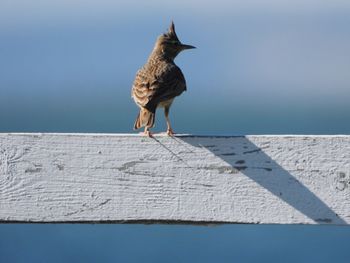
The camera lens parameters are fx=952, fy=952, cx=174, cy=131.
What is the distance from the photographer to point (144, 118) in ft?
16.2

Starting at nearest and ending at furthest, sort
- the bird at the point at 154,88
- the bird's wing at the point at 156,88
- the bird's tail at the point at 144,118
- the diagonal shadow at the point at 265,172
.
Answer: the diagonal shadow at the point at 265,172
the bird's tail at the point at 144,118
the bird at the point at 154,88
the bird's wing at the point at 156,88

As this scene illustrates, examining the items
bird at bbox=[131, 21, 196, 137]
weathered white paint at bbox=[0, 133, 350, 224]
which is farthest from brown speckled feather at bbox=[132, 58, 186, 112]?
weathered white paint at bbox=[0, 133, 350, 224]

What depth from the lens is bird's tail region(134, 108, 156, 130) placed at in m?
4.81

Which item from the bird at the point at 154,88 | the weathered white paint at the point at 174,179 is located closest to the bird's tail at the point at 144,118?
the bird at the point at 154,88

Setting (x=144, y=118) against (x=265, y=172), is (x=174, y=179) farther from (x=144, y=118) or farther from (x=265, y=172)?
(x=144, y=118)

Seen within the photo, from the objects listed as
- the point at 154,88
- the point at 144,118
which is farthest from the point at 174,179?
the point at 154,88

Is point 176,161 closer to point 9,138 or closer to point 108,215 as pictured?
point 108,215

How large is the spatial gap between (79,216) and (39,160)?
248 millimetres

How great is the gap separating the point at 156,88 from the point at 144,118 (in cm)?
50

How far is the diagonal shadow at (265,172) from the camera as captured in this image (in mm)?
3301

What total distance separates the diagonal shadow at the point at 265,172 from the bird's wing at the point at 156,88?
1.75m

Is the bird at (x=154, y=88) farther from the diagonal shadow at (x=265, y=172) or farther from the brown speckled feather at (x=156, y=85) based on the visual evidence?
the diagonal shadow at (x=265, y=172)

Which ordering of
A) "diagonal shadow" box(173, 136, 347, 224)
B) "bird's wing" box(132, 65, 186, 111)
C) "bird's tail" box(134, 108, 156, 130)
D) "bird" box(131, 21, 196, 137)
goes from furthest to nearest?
"bird's wing" box(132, 65, 186, 111)
"bird" box(131, 21, 196, 137)
"bird's tail" box(134, 108, 156, 130)
"diagonal shadow" box(173, 136, 347, 224)

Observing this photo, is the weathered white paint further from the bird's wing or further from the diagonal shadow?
the bird's wing
